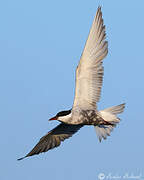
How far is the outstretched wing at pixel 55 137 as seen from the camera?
1305 centimetres

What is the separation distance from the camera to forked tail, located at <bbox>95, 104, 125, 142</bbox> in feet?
40.1

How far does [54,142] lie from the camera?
1316cm

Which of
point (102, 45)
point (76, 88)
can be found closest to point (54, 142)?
point (76, 88)

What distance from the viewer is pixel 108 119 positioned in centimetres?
1219

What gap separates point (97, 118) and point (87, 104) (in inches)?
17.3

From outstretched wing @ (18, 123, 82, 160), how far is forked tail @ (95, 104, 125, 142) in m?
0.61

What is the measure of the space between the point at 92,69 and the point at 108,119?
1.44 m

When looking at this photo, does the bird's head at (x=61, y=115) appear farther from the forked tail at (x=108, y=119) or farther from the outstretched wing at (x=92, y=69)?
the forked tail at (x=108, y=119)

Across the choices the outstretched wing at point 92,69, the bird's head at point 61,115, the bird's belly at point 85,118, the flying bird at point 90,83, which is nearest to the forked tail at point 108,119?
the flying bird at point 90,83

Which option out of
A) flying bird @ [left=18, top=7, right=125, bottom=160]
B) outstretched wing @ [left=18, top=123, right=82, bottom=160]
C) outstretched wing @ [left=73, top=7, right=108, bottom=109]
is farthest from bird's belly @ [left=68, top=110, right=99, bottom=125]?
outstretched wing @ [left=18, top=123, right=82, bottom=160]

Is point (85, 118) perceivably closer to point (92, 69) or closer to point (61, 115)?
point (61, 115)

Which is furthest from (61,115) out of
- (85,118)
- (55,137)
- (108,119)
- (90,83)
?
(55,137)

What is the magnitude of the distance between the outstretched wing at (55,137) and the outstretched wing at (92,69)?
1.44 metres

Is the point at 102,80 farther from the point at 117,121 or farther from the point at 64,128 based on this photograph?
the point at 64,128
